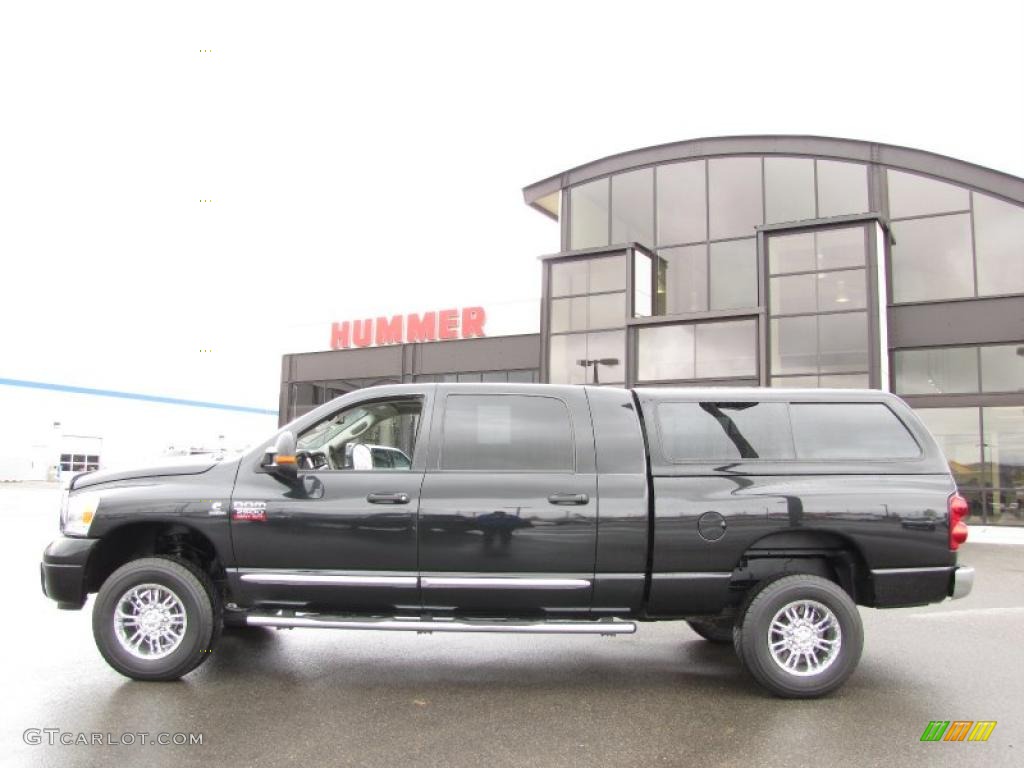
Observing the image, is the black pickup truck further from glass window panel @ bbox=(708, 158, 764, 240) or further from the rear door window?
glass window panel @ bbox=(708, 158, 764, 240)

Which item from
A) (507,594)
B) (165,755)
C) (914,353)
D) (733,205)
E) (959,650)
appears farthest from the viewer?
(733,205)

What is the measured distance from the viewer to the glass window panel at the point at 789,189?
2227 cm

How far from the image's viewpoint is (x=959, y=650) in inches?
253

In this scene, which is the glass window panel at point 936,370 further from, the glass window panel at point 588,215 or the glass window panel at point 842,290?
the glass window panel at point 588,215

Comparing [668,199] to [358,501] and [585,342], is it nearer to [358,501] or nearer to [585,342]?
[585,342]

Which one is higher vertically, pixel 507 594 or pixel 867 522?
pixel 867 522

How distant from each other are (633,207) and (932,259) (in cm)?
856

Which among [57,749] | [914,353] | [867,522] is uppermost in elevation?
[914,353]

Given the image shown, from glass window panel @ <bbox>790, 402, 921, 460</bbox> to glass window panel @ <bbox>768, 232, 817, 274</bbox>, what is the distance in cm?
1678

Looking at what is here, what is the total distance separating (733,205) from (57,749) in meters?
22.2

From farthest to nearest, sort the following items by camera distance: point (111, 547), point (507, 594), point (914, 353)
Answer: point (914, 353), point (111, 547), point (507, 594)

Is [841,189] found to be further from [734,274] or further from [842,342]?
[842,342]

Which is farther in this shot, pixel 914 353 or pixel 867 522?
pixel 914 353

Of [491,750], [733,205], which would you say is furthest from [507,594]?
[733,205]
